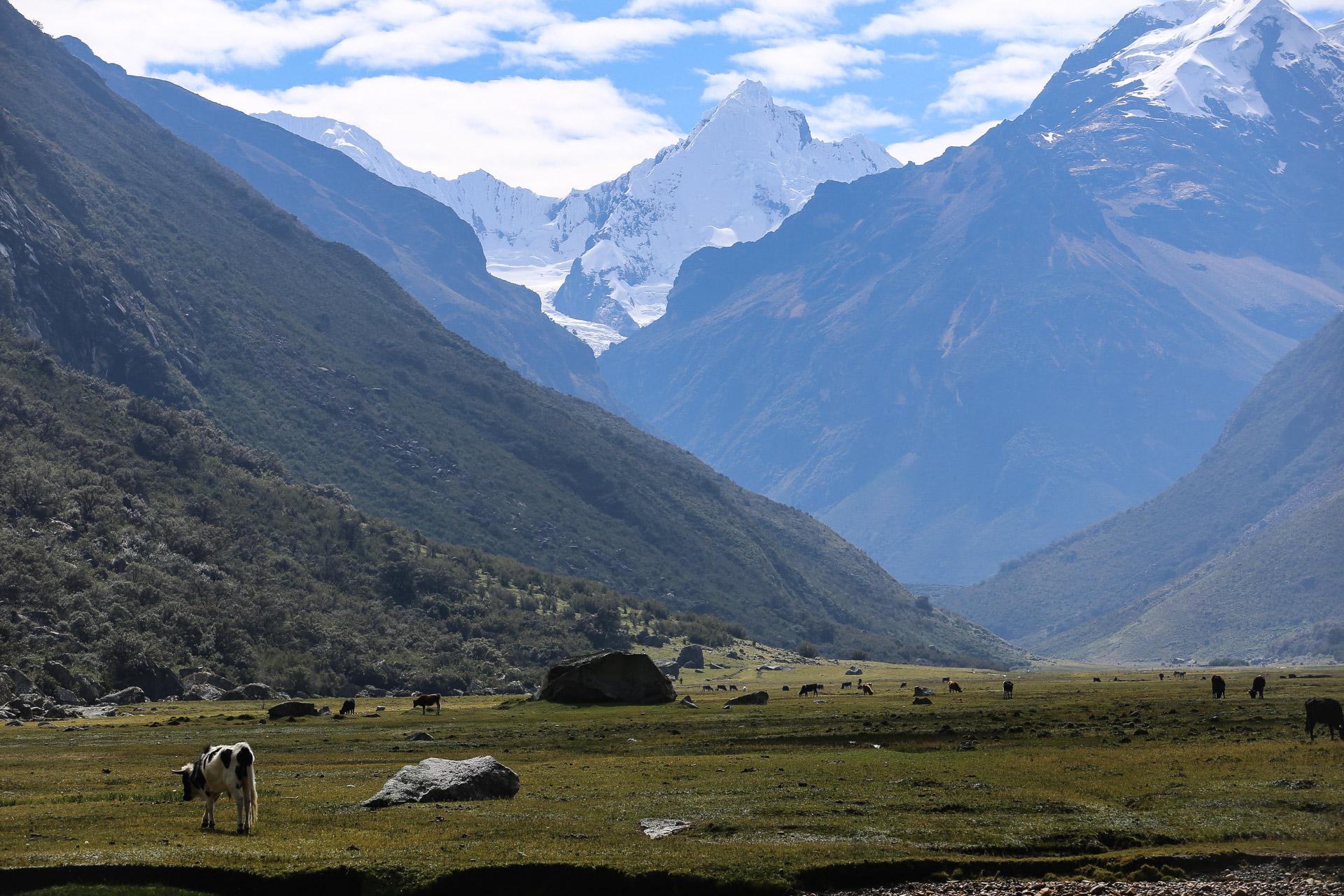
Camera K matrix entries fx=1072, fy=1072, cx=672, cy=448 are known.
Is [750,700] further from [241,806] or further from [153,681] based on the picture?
[153,681]

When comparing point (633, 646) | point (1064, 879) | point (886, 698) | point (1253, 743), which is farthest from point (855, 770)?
point (633, 646)

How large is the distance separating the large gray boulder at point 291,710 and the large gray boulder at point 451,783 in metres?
40.5

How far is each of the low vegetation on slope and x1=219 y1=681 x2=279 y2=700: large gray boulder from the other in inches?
369

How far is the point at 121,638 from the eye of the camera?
104 meters

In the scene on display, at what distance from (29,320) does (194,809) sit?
173888 mm

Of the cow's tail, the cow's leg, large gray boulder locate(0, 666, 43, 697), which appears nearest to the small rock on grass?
the cow's tail

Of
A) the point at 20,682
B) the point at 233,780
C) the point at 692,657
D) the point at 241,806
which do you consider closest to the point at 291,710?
the point at 20,682

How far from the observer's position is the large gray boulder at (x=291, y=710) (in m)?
70.9

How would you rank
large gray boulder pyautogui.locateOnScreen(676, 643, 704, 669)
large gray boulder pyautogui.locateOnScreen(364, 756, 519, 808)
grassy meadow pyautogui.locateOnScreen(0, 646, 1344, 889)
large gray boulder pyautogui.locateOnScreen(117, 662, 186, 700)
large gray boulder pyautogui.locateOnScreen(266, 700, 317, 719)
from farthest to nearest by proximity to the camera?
large gray boulder pyautogui.locateOnScreen(676, 643, 704, 669) < large gray boulder pyautogui.locateOnScreen(117, 662, 186, 700) < large gray boulder pyautogui.locateOnScreen(266, 700, 317, 719) < large gray boulder pyautogui.locateOnScreen(364, 756, 519, 808) < grassy meadow pyautogui.locateOnScreen(0, 646, 1344, 889)

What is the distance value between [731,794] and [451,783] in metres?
8.90

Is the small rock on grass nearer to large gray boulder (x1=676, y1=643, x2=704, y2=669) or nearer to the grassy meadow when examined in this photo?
the grassy meadow

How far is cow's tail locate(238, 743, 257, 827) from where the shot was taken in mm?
27812

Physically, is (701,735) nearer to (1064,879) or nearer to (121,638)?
(1064,879)

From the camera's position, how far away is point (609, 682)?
74.9m
